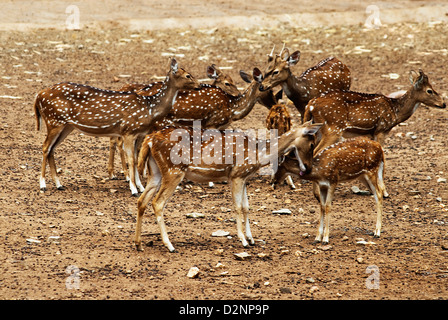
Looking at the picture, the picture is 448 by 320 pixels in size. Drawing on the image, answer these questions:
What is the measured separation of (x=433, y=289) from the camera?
7961 mm

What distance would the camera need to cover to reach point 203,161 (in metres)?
9.06

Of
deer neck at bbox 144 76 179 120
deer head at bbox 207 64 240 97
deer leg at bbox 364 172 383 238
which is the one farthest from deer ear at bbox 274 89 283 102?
deer leg at bbox 364 172 383 238

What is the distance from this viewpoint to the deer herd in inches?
357

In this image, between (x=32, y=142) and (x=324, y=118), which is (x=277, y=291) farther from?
(x=32, y=142)

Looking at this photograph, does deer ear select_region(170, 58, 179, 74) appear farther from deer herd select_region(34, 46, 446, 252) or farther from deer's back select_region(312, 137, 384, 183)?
deer's back select_region(312, 137, 384, 183)

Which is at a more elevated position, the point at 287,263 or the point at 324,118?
the point at 324,118

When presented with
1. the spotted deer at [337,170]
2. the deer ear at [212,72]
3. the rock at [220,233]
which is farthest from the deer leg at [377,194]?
the deer ear at [212,72]

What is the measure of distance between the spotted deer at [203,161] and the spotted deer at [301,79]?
2856mm

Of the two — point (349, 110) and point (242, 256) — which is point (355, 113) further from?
point (242, 256)

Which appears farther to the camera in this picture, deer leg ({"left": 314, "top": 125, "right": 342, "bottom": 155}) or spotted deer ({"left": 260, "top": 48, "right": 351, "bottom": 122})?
spotted deer ({"left": 260, "top": 48, "right": 351, "bottom": 122})

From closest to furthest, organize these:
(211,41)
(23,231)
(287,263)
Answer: (287,263) → (23,231) → (211,41)

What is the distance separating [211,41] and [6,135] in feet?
26.1

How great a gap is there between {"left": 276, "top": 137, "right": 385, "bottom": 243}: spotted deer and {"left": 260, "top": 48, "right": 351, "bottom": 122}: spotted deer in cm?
257

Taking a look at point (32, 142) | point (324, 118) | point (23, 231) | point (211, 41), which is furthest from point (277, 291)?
point (211, 41)
